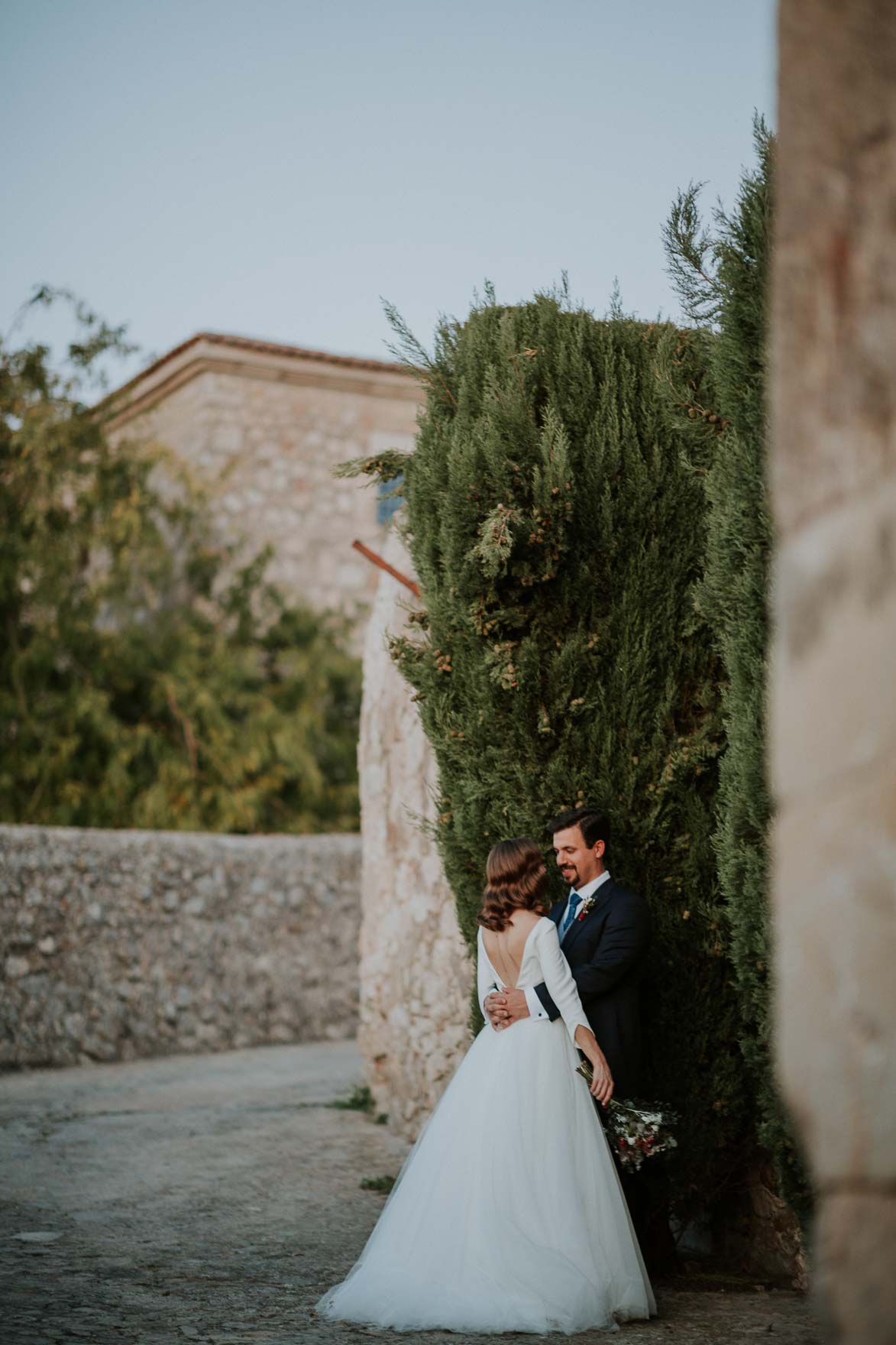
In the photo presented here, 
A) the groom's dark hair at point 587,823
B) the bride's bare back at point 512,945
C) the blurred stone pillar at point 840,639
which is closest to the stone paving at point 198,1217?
the bride's bare back at point 512,945

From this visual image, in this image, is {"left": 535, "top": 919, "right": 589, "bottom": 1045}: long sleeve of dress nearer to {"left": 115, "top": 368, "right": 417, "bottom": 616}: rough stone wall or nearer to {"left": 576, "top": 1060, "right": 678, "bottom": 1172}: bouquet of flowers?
{"left": 576, "top": 1060, "right": 678, "bottom": 1172}: bouquet of flowers

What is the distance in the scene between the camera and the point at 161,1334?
12.8 feet

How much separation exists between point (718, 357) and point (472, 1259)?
3.06 meters

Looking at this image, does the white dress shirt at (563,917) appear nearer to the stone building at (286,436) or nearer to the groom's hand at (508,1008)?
the groom's hand at (508,1008)

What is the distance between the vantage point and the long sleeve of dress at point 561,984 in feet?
14.5

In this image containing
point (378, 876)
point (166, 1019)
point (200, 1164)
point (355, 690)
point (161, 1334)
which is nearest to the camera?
point (161, 1334)

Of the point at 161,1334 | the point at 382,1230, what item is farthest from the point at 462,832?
the point at 161,1334

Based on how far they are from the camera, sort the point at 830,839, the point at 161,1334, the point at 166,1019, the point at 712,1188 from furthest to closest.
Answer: the point at 166,1019
the point at 712,1188
the point at 161,1334
the point at 830,839

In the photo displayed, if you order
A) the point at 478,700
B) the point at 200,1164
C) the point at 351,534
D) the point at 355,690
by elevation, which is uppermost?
the point at 351,534

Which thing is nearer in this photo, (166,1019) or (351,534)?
(166,1019)

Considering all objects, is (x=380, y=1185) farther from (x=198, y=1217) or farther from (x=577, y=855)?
(x=577, y=855)

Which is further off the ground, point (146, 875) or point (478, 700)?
point (478, 700)

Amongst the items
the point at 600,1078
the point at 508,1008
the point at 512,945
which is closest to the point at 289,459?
the point at 512,945

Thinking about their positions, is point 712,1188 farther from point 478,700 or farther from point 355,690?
point 355,690
